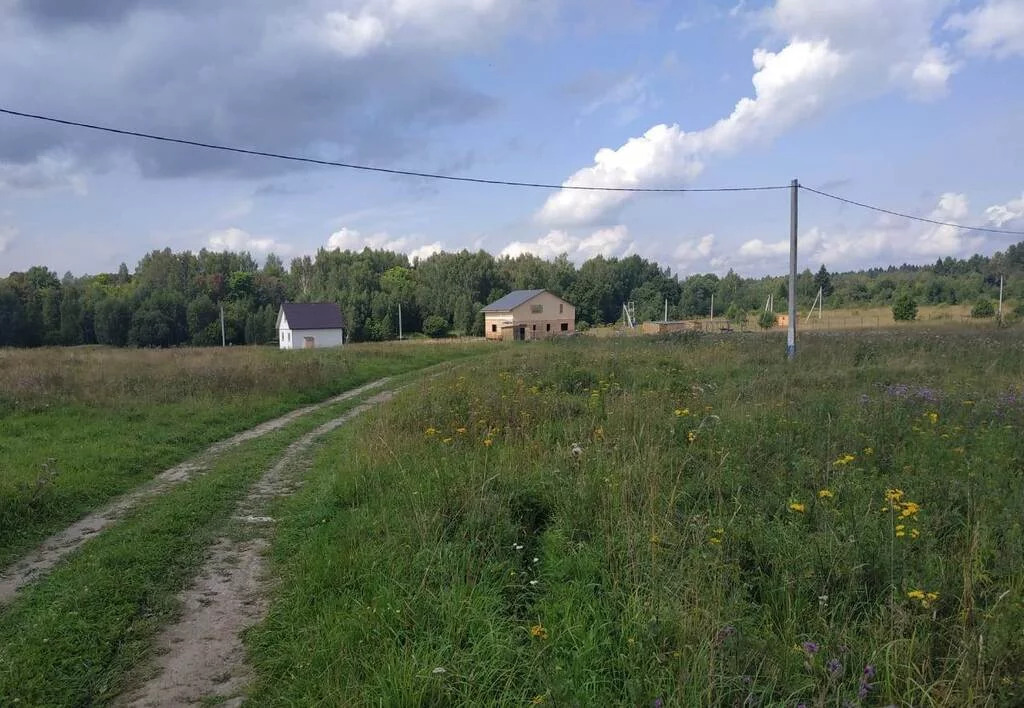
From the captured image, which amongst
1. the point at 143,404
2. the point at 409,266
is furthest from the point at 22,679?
the point at 409,266

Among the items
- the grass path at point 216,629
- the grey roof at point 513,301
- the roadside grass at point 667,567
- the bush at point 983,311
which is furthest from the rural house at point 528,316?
A: the grass path at point 216,629

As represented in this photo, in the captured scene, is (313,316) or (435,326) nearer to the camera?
(313,316)

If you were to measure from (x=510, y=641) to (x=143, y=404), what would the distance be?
12.9 m

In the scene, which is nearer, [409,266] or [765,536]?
[765,536]

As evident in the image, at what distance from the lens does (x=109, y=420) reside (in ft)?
38.8

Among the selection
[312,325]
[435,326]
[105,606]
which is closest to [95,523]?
[105,606]

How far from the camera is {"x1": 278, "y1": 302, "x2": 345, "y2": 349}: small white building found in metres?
59.6

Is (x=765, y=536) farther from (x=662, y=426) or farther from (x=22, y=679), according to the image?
(x=22, y=679)

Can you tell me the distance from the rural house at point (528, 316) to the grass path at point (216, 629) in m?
56.1

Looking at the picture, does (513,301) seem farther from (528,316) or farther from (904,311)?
(904,311)

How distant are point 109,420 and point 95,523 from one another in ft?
20.6

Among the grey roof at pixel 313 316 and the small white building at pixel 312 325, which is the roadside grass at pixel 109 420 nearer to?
the small white building at pixel 312 325

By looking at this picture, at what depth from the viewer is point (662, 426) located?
7586 millimetres

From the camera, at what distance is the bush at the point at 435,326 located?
81.4 meters
